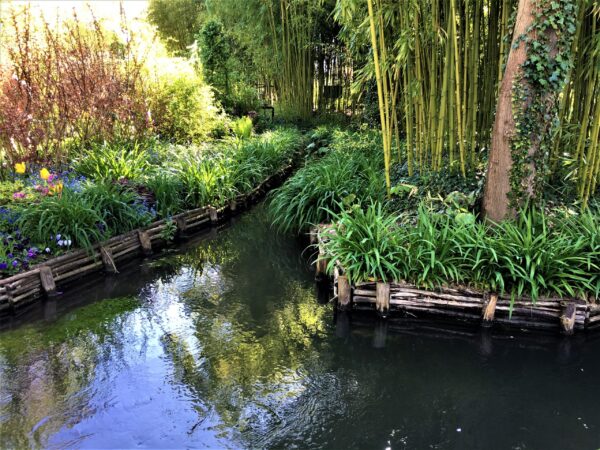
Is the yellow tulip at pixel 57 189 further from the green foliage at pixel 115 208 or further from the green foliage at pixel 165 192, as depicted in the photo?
the green foliage at pixel 165 192

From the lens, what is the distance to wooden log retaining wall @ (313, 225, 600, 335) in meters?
2.74

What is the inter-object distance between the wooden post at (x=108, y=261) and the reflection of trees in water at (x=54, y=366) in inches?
19.5

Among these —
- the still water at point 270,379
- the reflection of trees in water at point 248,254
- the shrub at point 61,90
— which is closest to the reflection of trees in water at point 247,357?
the still water at point 270,379

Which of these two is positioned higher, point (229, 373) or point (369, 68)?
point (369, 68)

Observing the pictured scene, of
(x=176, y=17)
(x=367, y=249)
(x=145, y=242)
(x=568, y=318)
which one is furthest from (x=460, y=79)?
(x=176, y=17)

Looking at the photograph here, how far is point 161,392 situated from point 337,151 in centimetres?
388

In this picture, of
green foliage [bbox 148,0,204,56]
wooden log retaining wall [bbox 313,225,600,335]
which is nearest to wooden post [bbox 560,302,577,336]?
wooden log retaining wall [bbox 313,225,600,335]

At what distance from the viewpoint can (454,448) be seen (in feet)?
6.41

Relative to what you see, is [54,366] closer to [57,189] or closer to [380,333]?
[57,189]

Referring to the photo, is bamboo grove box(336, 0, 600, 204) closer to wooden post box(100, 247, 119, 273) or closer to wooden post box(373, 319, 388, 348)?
wooden post box(373, 319, 388, 348)

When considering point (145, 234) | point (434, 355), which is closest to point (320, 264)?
point (434, 355)

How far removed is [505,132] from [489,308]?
45.2 inches

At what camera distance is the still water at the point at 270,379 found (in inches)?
79.9

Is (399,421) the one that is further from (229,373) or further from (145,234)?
(145,234)
